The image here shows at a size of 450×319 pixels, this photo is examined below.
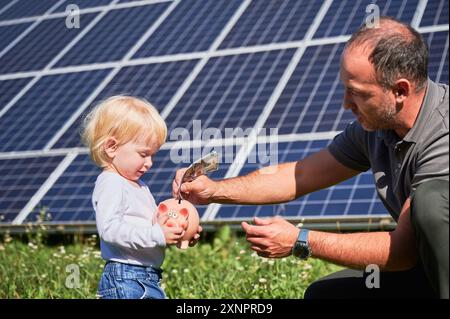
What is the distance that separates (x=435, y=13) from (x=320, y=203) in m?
2.16

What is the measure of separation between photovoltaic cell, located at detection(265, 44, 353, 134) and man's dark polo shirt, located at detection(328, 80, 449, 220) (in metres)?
2.42

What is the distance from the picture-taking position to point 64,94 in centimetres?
874

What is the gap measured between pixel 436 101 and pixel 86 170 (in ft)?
12.9

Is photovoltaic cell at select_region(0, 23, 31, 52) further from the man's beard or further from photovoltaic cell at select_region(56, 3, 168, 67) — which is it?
the man's beard

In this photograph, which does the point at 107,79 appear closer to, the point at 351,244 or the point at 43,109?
the point at 43,109

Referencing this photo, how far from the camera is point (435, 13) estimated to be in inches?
316

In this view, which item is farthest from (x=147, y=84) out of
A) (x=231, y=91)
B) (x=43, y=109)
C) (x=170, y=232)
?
(x=170, y=232)

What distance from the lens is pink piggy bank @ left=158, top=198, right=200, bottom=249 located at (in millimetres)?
4020

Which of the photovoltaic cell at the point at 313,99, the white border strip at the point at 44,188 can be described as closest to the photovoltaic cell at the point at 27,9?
the white border strip at the point at 44,188

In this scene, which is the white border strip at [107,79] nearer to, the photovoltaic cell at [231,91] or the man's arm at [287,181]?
the photovoltaic cell at [231,91]

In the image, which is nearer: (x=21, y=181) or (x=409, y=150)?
(x=409, y=150)

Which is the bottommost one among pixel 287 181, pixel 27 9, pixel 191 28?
pixel 287 181
